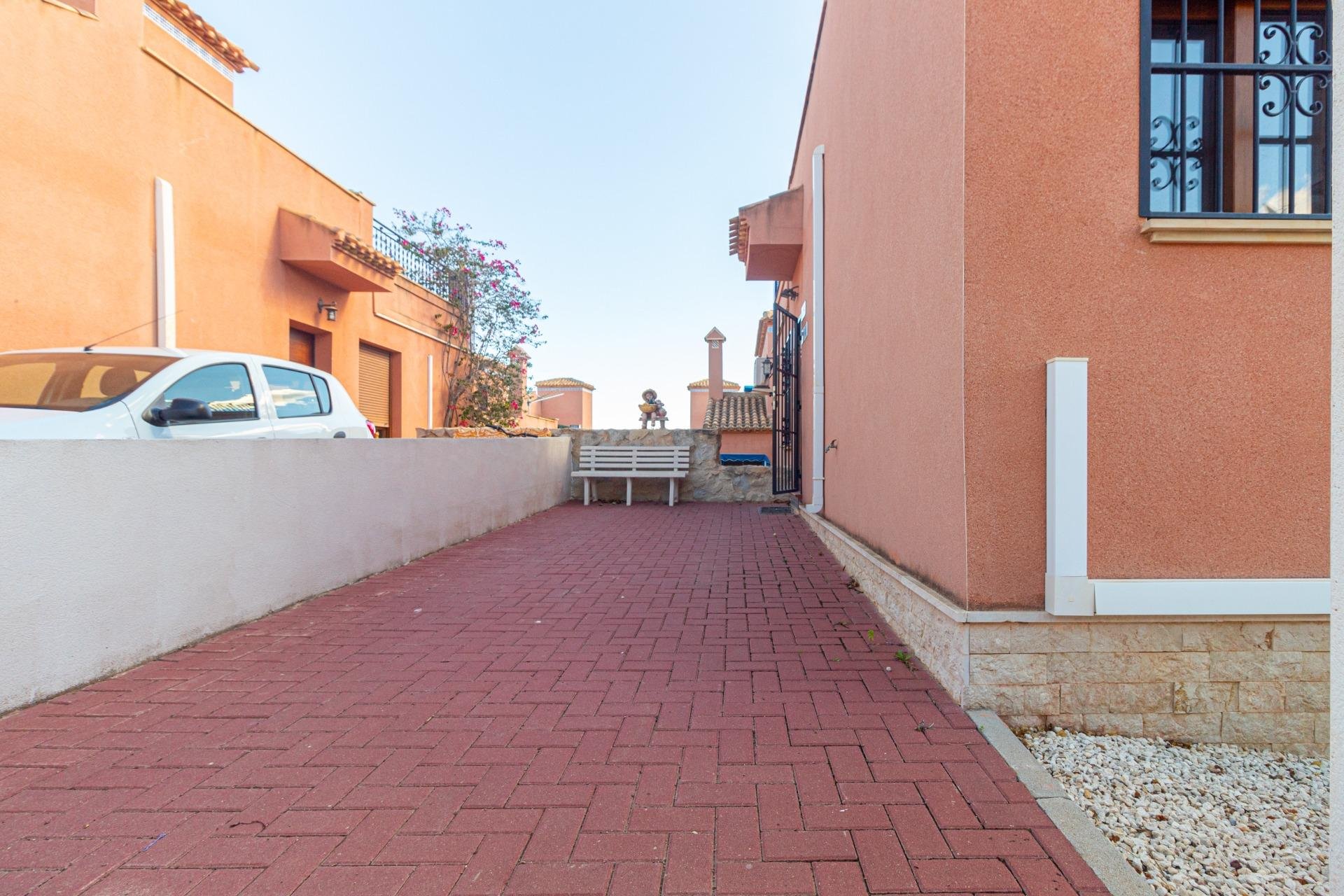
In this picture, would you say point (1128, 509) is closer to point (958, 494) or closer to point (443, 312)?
point (958, 494)

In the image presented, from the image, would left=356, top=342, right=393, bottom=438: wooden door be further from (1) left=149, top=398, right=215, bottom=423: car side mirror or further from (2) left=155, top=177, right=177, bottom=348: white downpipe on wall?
(1) left=149, top=398, right=215, bottom=423: car side mirror

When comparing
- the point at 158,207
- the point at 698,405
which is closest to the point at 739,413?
the point at 158,207

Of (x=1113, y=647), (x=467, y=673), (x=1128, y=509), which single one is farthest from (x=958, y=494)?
(x=467, y=673)

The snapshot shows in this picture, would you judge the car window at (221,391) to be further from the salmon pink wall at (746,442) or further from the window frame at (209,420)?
the salmon pink wall at (746,442)

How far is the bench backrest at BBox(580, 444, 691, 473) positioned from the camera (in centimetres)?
1022

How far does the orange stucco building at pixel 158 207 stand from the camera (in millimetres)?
5777

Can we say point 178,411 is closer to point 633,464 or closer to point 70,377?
point 70,377

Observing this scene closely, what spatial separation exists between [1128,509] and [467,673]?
3094mm

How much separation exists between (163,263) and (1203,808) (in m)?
9.71

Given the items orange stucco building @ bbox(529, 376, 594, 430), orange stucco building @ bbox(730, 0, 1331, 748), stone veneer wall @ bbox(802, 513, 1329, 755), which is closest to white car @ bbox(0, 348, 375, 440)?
orange stucco building @ bbox(730, 0, 1331, 748)

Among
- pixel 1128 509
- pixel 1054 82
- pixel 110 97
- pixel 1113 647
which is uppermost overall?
pixel 110 97

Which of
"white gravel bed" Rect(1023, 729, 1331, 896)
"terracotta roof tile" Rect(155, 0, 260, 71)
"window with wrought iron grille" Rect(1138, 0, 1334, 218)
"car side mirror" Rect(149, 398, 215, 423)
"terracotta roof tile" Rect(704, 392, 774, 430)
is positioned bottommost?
"white gravel bed" Rect(1023, 729, 1331, 896)

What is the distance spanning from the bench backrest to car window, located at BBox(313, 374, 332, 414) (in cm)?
515

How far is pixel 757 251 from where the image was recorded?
361 inches
